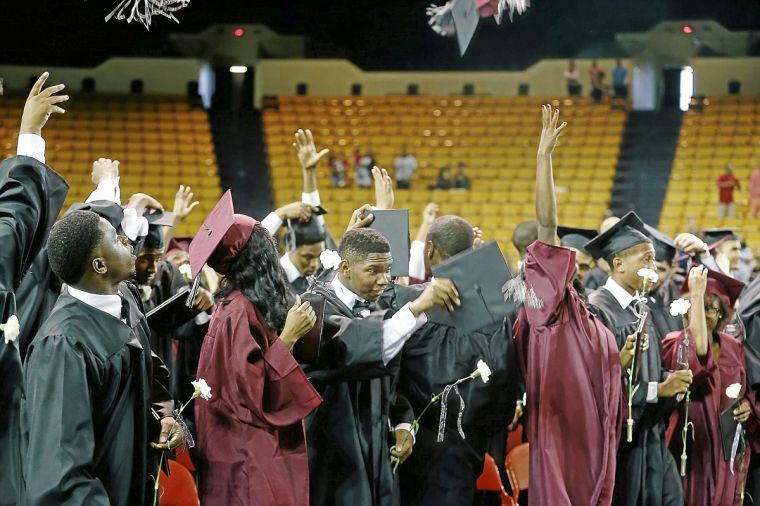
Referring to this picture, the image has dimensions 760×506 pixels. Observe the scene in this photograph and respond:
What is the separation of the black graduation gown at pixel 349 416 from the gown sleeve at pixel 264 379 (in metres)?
0.39

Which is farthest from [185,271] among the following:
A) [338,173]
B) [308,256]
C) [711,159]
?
Result: [711,159]

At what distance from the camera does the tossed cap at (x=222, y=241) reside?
3369 millimetres

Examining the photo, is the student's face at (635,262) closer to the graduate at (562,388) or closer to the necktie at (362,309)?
the graduate at (562,388)

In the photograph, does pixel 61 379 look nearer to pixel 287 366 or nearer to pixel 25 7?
pixel 287 366

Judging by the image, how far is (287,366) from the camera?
331 centimetres

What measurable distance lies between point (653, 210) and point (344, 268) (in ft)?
42.6

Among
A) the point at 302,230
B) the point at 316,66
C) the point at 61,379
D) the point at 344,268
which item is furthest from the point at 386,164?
the point at 61,379

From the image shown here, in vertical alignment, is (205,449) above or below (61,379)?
below

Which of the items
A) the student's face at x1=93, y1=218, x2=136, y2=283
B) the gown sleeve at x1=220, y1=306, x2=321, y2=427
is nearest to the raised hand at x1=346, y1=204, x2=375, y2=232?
the gown sleeve at x1=220, y1=306, x2=321, y2=427

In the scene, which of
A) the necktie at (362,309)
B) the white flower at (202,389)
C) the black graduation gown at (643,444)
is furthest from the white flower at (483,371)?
the white flower at (202,389)

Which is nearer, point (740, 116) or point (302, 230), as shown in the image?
point (302, 230)

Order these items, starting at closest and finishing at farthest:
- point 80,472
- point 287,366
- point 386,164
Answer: point 80,472
point 287,366
point 386,164

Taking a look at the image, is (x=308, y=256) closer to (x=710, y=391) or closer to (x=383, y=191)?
(x=383, y=191)

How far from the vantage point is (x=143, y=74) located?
817 inches
